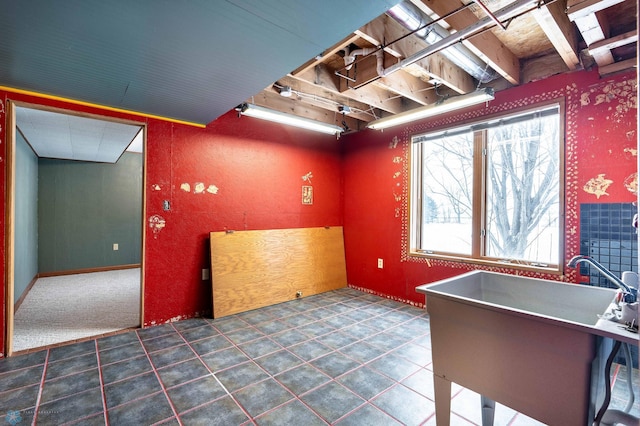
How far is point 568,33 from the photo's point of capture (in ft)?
7.59

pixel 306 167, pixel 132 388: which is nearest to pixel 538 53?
pixel 306 167

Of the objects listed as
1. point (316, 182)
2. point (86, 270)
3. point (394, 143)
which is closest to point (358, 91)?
point (394, 143)

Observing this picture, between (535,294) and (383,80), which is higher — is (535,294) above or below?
below

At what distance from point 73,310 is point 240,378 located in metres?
3.03

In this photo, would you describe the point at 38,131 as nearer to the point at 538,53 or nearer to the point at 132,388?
the point at 132,388

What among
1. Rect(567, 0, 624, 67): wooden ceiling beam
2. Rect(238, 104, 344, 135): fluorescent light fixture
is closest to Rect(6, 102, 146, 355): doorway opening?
Rect(238, 104, 344, 135): fluorescent light fixture

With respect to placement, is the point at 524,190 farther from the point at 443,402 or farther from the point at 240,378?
the point at 240,378

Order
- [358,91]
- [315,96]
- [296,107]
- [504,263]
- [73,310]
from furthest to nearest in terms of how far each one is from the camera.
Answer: [296,107] < [73,310] < [315,96] < [358,91] < [504,263]

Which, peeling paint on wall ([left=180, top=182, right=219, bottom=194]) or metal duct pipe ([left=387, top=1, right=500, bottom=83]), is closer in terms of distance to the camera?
metal duct pipe ([left=387, top=1, right=500, bottom=83])

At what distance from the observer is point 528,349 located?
1.37m

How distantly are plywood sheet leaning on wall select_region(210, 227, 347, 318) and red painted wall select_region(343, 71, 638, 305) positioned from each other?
0.39 m

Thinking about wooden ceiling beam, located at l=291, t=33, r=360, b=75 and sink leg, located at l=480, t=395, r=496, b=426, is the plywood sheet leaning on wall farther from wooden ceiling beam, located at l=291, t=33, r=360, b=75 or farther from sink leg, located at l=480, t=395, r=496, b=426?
sink leg, located at l=480, t=395, r=496, b=426

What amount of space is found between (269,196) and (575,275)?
11.7ft

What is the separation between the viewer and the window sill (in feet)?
9.70
